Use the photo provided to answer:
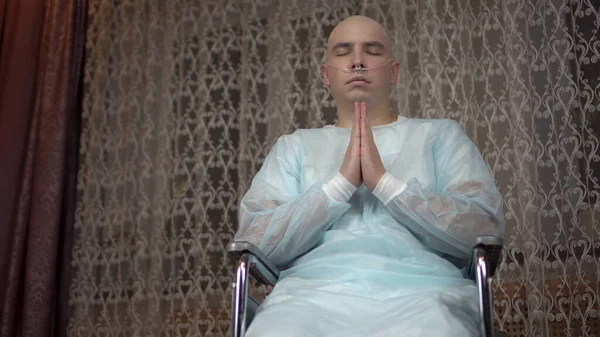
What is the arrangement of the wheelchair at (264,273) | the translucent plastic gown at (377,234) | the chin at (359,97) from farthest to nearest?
the chin at (359,97), the translucent plastic gown at (377,234), the wheelchair at (264,273)

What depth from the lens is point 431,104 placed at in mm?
3428

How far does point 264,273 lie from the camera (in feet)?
6.89

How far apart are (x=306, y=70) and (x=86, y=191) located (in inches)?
47.8

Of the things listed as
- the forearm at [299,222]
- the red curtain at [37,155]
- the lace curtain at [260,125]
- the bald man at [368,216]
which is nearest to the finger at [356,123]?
the bald man at [368,216]

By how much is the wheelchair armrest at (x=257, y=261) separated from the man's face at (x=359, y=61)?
632mm

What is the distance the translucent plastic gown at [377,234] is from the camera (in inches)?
70.0

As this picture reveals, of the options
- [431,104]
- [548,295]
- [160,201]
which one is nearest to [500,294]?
[548,295]

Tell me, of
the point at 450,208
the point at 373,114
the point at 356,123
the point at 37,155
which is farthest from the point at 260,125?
the point at 450,208

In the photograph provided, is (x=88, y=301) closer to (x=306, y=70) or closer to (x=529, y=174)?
(x=306, y=70)

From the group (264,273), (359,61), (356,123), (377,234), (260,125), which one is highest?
(359,61)

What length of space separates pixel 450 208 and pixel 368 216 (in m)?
0.26

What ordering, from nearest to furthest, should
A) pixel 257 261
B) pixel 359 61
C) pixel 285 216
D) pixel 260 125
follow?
pixel 257 261 → pixel 285 216 → pixel 359 61 → pixel 260 125

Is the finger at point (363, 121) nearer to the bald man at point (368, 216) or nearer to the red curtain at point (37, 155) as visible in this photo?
the bald man at point (368, 216)

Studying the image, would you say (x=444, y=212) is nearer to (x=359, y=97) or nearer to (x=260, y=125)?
(x=359, y=97)
